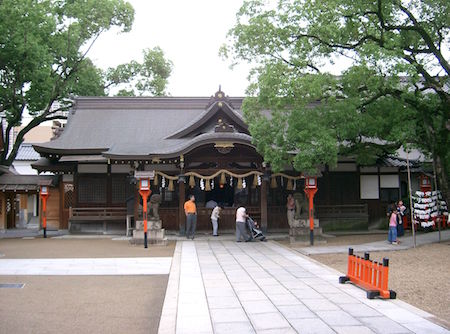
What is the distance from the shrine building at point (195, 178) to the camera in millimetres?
18875

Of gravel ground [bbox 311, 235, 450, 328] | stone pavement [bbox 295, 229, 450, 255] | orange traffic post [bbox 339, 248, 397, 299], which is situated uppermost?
orange traffic post [bbox 339, 248, 397, 299]

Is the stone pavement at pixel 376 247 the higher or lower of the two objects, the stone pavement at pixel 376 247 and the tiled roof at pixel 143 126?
the lower

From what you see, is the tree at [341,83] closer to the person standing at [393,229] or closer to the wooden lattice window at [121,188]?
the person standing at [393,229]

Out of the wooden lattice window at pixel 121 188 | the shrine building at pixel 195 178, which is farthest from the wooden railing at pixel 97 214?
the wooden lattice window at pixel 121 188

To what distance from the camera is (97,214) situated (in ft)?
68.4

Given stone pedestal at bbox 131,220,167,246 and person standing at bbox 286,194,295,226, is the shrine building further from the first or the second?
stone pedestal at bbox 131,220,167,246

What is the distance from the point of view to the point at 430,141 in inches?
612

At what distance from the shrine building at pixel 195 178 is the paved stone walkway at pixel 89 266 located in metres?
6.15

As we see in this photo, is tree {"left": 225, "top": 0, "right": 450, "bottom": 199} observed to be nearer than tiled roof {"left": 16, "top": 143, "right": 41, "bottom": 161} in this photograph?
Yes

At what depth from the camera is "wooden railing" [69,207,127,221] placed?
20.8 metres

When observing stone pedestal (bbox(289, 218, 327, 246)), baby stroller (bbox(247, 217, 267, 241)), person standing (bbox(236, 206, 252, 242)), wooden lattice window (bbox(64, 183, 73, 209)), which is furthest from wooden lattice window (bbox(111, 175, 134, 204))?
stone pedestal (bbox(289, 218, 327, 246))

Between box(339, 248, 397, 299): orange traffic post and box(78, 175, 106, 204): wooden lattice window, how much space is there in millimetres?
14746

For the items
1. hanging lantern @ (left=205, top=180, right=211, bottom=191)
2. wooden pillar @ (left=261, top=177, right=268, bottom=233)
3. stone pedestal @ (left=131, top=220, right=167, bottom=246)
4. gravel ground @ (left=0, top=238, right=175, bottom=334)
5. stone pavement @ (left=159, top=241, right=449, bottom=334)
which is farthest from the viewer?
wooden pillar @ (left=261, top=177, right=268, bottom=233)

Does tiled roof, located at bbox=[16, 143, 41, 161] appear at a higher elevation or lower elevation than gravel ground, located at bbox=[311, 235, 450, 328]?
higher
